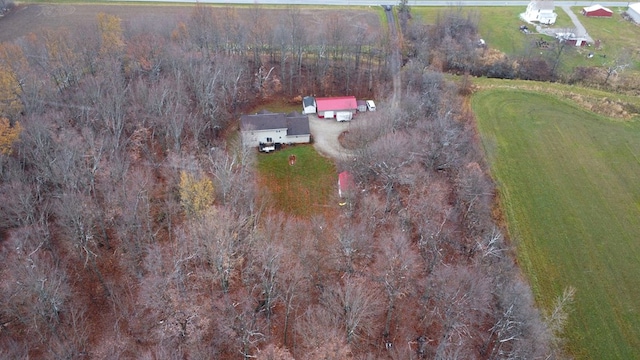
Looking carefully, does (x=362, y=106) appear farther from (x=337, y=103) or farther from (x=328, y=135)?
(x=328, y=135)

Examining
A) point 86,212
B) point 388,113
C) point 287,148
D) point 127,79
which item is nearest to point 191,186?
point 86,212

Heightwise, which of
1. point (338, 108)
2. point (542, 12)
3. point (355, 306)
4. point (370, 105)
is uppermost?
point (542, 12)

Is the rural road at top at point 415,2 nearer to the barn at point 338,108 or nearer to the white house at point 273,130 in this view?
the barn at point 338,108

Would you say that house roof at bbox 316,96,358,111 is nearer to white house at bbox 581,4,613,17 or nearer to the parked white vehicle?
the parked white vehicle

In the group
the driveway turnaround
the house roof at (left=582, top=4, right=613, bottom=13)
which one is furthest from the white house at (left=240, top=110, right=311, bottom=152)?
the house roof at (left=582, top=4, right=613, bottom=13)

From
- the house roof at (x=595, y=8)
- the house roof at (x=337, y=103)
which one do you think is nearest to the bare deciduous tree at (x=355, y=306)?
the house roof at (x=337, y=103)

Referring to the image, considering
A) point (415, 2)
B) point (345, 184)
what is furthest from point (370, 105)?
point (415, 2)
